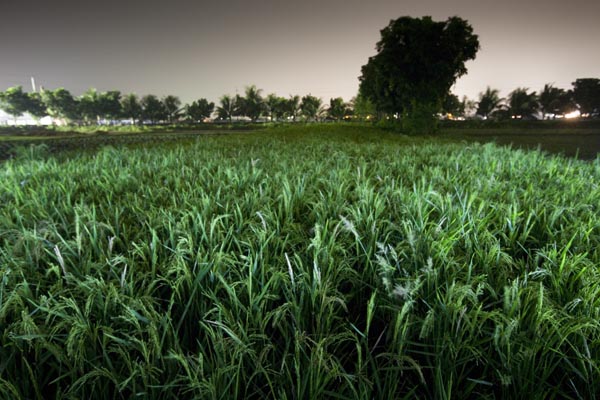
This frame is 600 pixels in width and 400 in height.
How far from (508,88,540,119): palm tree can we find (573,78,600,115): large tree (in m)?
6.79

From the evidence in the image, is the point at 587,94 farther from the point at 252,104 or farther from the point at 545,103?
the point at 252,104

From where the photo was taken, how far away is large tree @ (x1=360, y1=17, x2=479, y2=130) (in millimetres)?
22859

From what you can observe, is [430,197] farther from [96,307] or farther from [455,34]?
[455,34]

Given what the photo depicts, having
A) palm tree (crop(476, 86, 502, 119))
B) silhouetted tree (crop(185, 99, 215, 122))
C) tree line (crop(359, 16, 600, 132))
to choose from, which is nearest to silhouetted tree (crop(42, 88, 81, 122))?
silhouetted tree (crop(185, 99, 215, 122))

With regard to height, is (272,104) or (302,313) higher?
(272,104)

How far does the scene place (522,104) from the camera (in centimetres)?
6231

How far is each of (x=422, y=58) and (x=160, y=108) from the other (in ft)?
208

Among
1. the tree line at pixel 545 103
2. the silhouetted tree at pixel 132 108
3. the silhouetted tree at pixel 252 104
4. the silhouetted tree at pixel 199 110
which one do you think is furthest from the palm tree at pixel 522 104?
the silhouetted tree at pixel 132 108

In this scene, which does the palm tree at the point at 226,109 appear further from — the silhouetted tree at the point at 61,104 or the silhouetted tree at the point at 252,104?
the silhouetted tree at the point at 61,104

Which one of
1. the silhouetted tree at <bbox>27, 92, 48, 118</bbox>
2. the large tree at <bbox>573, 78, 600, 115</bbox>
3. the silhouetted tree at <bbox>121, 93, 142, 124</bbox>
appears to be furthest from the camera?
the silhouetted tree at <bbox>121, 93, 142, 124</bbox>

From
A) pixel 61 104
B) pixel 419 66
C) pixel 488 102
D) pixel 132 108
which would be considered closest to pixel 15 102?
pixel 61 104

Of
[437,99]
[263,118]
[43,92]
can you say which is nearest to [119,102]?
[43,92]

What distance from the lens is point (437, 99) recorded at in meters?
25.3

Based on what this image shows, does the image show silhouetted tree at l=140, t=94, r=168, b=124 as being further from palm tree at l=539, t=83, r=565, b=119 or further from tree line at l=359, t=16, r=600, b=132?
palm tree at l=539, t=83, r=565, b=119
